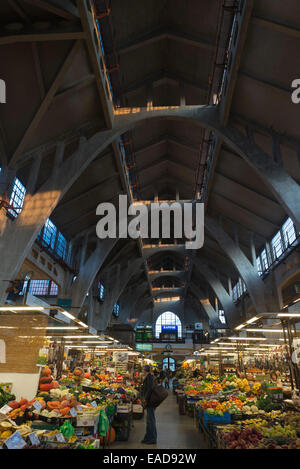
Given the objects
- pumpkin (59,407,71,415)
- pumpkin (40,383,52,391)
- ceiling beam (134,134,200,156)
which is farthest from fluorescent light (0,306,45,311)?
ceiling beam (134,134,200,156)

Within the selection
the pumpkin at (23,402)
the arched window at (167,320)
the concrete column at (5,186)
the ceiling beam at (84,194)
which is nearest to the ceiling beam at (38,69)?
the concrete column at (5,186)

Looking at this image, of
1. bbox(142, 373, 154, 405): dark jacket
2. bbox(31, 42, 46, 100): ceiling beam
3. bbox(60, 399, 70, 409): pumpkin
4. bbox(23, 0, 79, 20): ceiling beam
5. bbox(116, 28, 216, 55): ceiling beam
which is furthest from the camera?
bbox(116, 28, 216, 55): ceiling beam

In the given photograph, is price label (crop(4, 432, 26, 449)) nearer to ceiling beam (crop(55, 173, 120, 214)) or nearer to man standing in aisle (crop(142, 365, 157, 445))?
Result: man standing in aisle (crop(142, 365, 157, 445))

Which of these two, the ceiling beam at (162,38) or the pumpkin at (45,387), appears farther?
the ceiling beam at (162,38)

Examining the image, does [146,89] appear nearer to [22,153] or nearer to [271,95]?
[271,95]

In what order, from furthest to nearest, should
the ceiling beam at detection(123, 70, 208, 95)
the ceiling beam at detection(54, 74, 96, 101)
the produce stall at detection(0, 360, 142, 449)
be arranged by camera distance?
1. the ceiling beam at detection(123, 70, 208, 95)
2. the ceiling beam at detection(54, 74, 96, 101)
3. the produce stall at detection(0, 360, 142, 449)

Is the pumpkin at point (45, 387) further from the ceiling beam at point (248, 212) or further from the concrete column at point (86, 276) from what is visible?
the ceiling beam at point (248, 212)

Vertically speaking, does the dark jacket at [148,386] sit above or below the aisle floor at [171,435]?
above

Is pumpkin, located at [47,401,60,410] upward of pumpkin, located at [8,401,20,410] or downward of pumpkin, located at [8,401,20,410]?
downward

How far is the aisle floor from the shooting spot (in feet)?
24.1

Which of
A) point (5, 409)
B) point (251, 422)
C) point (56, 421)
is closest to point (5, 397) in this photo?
point (5, 409)

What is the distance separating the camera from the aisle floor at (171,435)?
7359mm

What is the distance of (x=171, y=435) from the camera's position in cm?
863

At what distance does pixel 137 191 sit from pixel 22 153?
33.0ft
